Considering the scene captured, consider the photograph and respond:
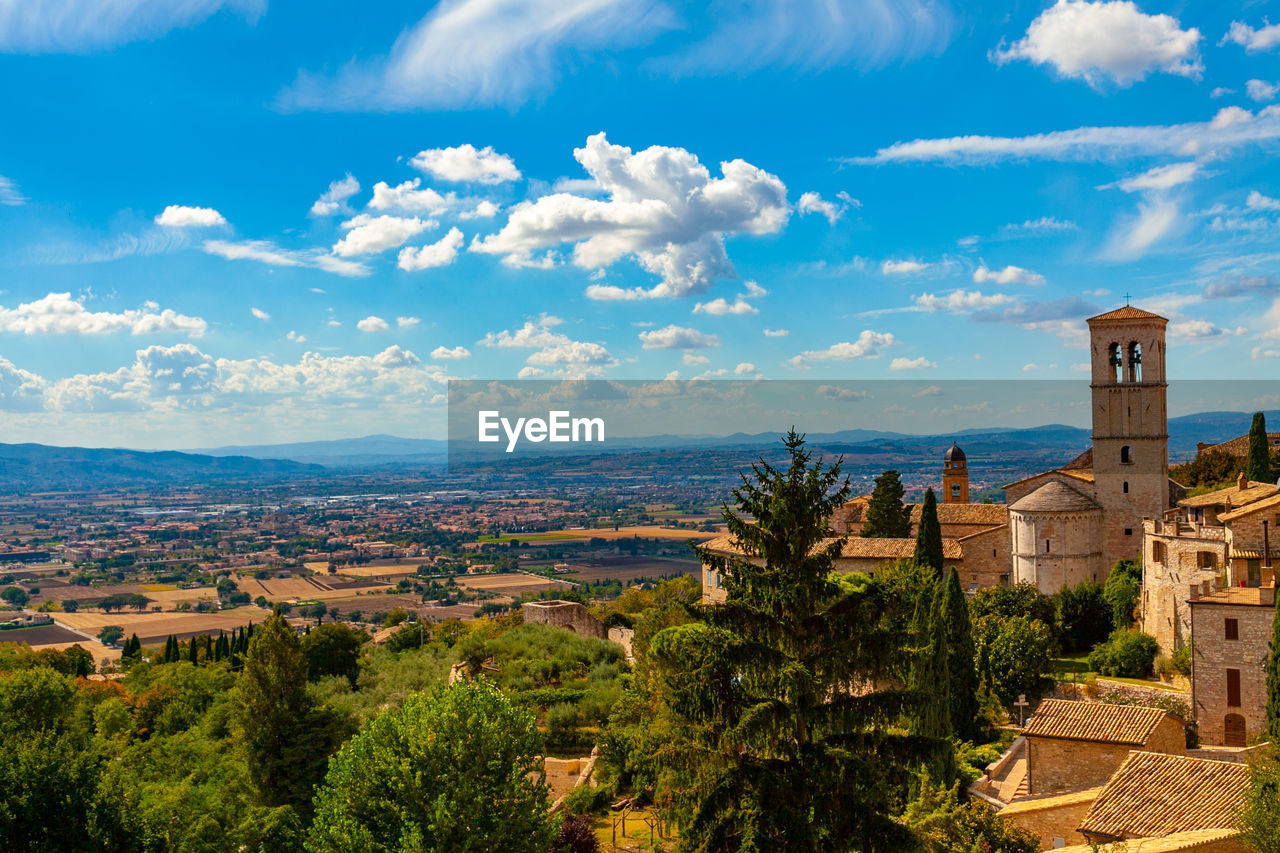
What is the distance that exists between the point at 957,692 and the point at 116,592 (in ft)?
417

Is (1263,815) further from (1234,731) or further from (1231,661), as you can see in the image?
(1234,731)

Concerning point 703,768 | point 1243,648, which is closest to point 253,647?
point 703,768

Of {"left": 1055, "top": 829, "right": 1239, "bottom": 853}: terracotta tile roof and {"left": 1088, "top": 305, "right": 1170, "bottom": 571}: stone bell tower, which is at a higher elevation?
{"left": 1088, "top": 305, "right": 1170, "bottom": 571}: stone bell tower

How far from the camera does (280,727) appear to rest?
27.0m

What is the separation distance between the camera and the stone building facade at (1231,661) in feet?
84.2

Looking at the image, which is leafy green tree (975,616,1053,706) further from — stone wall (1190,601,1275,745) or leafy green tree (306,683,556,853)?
leafy green tree (306,683,556,853)

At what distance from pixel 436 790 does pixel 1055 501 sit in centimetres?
3178

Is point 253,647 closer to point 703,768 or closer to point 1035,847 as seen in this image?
point 703,768

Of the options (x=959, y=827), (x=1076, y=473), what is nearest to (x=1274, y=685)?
(x=959, y=827)

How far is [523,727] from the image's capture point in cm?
1894

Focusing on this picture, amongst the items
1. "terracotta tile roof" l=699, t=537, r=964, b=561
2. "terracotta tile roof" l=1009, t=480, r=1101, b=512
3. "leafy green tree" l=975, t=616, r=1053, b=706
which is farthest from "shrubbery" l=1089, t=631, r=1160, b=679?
"terracotta tile roof" l=699, t=537, r=964, b=561

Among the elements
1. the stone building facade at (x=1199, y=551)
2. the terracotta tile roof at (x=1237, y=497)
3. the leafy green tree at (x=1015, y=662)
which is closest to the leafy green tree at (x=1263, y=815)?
the stone building facade at (x=1199, y=551)

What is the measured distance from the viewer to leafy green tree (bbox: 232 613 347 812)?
87.6 feet

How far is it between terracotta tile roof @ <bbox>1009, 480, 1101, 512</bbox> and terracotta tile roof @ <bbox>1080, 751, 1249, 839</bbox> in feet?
68.6
